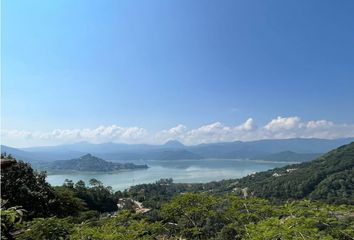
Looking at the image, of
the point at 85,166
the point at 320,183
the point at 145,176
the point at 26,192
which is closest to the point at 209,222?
the point at 26,192

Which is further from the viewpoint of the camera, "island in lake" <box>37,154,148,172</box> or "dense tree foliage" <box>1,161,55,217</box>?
"island in lake" <box>37,154,148,172</box>

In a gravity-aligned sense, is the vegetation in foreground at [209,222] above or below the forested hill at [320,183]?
above

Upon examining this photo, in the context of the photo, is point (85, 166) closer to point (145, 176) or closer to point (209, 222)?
point (145, 176)

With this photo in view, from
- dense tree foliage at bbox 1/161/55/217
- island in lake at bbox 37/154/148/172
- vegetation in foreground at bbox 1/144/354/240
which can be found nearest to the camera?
vegetation in foreground at bbox 1/144/354/240

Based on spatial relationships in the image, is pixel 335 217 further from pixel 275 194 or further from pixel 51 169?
pixel 51 169

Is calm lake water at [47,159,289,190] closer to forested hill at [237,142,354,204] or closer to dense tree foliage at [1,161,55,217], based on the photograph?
forested hill at [237,142,354,204]

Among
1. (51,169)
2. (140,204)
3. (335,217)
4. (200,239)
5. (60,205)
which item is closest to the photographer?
(335,217)

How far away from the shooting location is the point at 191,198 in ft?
18.0

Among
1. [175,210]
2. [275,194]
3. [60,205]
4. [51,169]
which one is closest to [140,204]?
[275,194]

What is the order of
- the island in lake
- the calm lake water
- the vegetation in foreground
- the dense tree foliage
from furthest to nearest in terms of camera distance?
the island in lake, the calm lake water, the dense tree foliage, the vegetation in foreground

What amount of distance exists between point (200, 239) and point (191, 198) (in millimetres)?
601

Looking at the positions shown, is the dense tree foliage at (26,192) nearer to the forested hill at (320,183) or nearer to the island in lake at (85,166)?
the forested hill at (320,183)

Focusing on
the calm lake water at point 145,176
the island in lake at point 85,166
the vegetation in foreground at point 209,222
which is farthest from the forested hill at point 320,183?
the island in lake at point 85,166

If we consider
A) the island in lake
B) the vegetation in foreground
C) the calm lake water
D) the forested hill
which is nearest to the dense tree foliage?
the vegetation in foreground
